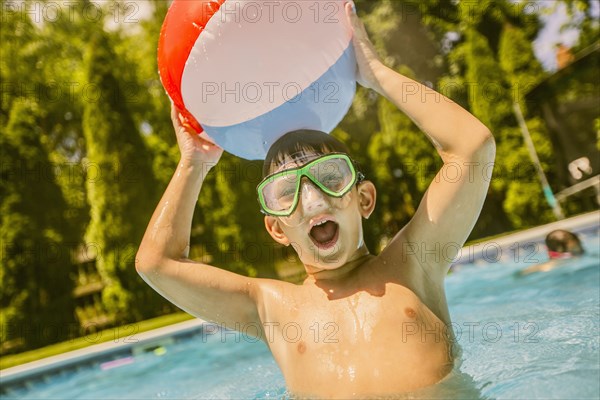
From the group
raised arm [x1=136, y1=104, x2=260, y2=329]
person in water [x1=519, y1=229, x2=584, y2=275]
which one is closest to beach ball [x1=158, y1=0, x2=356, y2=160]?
raised arm [x1=136, y1=104, x2=260, y2=329]

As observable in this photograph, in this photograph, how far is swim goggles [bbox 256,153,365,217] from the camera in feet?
7.39

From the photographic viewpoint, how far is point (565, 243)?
7031mm

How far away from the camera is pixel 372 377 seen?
6.87 feet

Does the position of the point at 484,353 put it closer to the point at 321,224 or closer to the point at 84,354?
the point at 321,224

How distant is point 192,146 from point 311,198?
0.80 metres

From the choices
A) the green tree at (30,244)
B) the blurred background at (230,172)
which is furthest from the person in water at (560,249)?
the green tree at (30,244)

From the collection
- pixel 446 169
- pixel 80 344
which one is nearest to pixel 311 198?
pixel 446 169

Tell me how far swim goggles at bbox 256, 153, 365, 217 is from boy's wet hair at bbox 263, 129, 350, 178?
0.06 metres

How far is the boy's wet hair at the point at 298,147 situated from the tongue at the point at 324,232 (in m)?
0.30

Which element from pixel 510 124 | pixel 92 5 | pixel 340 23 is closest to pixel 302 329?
pixel 340 23

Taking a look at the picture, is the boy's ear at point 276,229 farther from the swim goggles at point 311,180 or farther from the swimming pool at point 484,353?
the swimming pool at point 484,353

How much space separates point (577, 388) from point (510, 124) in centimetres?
A: 1167

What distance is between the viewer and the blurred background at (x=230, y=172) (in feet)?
33.8

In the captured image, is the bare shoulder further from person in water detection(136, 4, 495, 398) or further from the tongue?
the tongue
